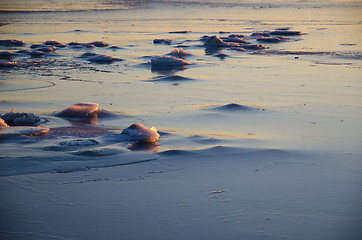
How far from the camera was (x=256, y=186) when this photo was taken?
3.91 metres

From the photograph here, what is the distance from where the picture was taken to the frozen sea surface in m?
3.28

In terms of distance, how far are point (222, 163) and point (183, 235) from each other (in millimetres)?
1468

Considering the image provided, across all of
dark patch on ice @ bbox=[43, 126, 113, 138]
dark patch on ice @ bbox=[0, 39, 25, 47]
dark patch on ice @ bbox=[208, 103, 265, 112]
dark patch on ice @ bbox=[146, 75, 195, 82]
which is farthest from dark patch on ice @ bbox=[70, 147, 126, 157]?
dark patch on ice @ bbox=[0, 39, 25, 47]

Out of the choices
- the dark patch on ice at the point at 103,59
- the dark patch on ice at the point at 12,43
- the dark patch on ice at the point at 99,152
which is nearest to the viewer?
the dark patch on ice at the point at 99,152

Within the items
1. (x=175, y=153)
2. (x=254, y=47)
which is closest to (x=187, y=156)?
(x=175, y=153)

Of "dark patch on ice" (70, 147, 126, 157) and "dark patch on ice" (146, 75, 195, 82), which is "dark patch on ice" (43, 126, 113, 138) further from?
"dark patch on ice" (146, 75, 195, 82)

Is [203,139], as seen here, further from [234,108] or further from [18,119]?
[18,119]

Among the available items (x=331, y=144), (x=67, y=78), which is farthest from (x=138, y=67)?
(x=331, y=144)

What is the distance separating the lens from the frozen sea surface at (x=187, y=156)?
3279mm

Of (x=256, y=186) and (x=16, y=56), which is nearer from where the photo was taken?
(x=256, y=186)

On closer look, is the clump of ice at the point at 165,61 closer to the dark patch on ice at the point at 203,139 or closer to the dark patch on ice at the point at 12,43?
the dark patch on ice at the point at 203,139

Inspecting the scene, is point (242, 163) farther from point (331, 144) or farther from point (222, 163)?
point (331, 144)

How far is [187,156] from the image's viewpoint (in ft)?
15.1

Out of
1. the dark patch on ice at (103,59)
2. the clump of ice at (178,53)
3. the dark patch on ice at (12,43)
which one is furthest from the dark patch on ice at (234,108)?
the dark patch on ice at (12,43)
